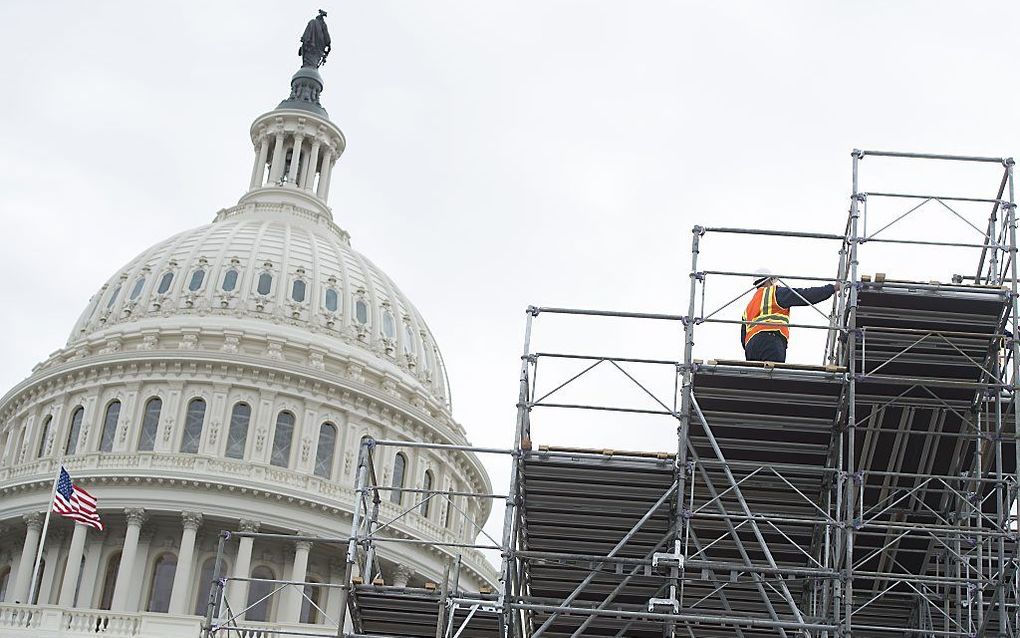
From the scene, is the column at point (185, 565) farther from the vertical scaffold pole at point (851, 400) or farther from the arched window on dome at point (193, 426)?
the vertical scaffold pole at point (851, 400)

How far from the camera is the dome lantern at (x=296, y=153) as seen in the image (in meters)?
84.4

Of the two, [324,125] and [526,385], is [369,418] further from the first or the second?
[526,385]

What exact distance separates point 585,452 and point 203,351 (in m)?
48.8

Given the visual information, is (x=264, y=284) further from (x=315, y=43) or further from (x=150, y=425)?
(x=315, y=43)

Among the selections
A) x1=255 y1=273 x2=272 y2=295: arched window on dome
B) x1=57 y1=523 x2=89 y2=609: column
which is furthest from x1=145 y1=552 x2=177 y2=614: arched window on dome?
x1=255 y1=273 x2=272 y2=295: arched window on dome

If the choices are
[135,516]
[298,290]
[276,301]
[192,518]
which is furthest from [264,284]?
[135,516]

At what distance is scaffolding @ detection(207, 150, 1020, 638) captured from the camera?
879 inches

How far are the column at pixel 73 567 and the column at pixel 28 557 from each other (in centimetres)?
123

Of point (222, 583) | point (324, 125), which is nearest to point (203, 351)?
point (324, 125)

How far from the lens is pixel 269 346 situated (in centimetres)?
7081

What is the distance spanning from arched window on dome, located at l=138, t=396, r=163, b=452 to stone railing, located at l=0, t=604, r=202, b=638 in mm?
16428

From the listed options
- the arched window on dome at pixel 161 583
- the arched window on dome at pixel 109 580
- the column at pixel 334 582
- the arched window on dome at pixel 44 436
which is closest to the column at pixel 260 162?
the arched window on dome at pixel 44 436

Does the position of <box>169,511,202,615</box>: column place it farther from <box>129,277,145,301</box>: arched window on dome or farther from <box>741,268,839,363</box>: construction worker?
<box>741,268,839,363</box>: construction worker

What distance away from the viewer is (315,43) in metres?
95.6
